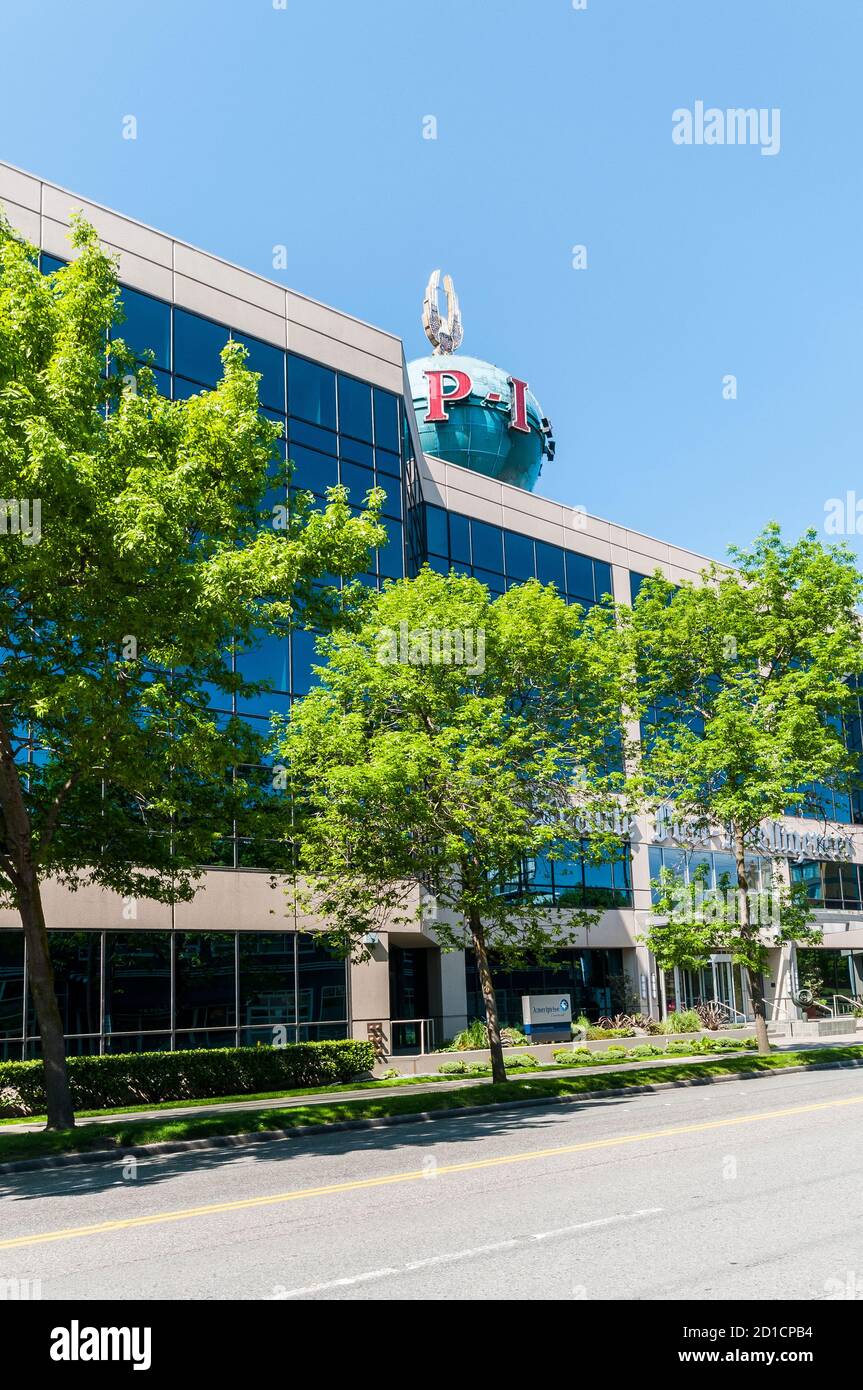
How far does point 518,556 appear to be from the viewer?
41250 mm

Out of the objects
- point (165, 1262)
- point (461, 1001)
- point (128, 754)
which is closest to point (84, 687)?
point (128, 754)

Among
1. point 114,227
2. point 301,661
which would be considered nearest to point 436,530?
point 301,661

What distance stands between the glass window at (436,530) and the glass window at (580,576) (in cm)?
680

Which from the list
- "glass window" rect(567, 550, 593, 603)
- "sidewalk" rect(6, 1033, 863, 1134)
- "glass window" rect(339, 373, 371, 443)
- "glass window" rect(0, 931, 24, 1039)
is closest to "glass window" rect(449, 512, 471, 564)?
"glass window" rect(567, 550, 593, 603)

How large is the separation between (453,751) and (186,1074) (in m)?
8.82

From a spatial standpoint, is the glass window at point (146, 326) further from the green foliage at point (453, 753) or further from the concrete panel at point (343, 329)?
the green foliage at point (453, 753)

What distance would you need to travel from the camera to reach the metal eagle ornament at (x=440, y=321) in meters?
50.6

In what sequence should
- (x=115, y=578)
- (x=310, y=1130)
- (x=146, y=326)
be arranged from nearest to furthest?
(x=115, y=578), (x=310, y=1130), (x=146, y=326)

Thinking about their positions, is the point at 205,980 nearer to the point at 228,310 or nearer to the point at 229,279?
the point at 228,310

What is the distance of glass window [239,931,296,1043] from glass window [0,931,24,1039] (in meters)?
5.47

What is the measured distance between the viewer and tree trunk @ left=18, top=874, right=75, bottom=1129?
54.5ft

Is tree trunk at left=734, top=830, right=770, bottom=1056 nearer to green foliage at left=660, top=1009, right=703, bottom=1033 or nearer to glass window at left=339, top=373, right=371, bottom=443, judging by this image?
green foliage at left=660, top=1009, right=703, bottom=1033

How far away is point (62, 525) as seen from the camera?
13602 millimetres
